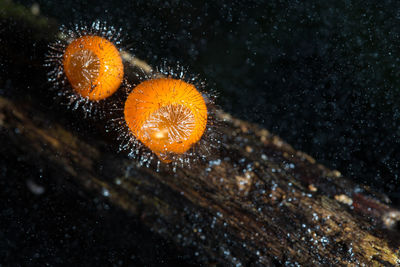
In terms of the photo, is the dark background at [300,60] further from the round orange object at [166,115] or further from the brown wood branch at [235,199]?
the round orange object at [166,115]

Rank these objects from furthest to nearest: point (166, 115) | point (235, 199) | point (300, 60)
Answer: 1. point (300, 60)
2. point (235, 199)
3. point (166, 115)

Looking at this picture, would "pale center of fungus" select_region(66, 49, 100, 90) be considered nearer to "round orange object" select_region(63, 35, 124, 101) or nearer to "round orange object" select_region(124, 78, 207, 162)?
"round orange object" select_region(63, 35, 124, 101)

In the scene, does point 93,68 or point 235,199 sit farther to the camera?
point 235,199

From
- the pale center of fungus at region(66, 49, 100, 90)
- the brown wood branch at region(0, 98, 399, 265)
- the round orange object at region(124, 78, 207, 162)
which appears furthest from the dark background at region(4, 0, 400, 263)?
the pale center of fungus at region(66, 49, 100, 90)

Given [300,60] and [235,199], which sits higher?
[300,60]

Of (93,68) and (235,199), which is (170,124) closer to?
(93,68)

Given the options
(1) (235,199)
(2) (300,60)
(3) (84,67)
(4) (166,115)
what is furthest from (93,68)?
Answer: (2) (300,60)

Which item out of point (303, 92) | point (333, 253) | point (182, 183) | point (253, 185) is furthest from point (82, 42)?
point (333, 253)

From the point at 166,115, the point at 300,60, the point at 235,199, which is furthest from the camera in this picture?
the point at 300,60
